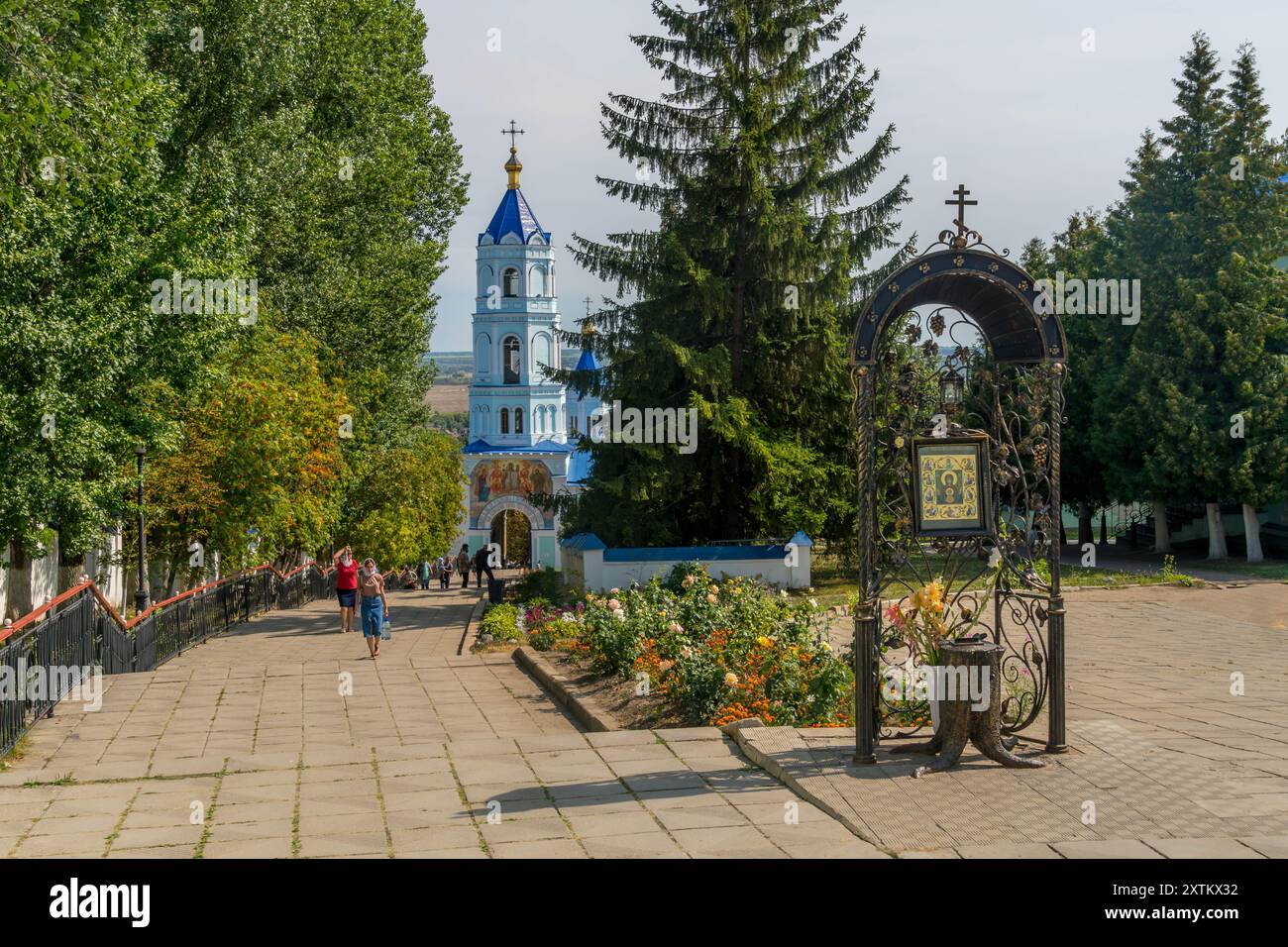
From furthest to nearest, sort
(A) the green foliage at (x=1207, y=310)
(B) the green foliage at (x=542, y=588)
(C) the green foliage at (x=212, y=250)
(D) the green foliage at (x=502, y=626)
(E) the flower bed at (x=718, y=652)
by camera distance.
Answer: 1. (A) the green foliage at (x=1207, y=310)
2. (B) the green foliage at (x=542, y=588)
3. (D) the green foliage at (x=502, y=626)
4. (C) the green foliage at (x=212, y=250)
5. (E) the flower bed at (x=718, y=652)

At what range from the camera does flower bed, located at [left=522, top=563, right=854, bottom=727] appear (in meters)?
10.3

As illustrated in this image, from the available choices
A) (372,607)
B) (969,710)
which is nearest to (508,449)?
(372,607)

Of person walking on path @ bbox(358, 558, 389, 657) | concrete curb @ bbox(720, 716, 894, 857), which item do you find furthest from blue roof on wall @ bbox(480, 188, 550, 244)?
concrete curb @ bbox(720, 716, 894, 857)

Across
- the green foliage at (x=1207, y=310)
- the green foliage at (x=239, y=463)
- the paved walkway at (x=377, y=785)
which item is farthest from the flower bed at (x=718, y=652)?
the green foliage at (x=1207, y=310)

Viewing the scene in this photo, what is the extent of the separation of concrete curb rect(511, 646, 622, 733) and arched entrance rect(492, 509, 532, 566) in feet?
211

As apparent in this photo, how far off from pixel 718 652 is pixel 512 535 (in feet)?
236

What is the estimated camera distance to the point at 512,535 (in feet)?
272

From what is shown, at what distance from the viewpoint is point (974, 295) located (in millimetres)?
9211

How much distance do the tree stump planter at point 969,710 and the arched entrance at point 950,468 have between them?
318mm

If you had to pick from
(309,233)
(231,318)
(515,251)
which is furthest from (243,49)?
(515,251)

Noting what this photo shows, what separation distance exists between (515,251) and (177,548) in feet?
178

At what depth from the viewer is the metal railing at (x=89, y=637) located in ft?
34.2

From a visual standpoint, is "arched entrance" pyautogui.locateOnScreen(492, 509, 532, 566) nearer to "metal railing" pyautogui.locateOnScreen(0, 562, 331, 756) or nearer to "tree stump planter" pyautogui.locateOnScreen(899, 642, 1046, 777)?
"metal railing" pyautogui.locateOnScreen(0, 562, 331, 756)

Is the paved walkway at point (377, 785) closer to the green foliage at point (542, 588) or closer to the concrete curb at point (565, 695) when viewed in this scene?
the concrete curb at point (565, 695)
